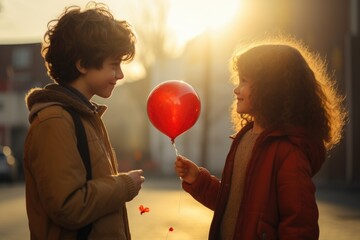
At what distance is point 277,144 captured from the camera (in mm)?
3430

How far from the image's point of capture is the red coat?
10.7 feet

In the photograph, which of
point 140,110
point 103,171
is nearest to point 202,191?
point 103,171

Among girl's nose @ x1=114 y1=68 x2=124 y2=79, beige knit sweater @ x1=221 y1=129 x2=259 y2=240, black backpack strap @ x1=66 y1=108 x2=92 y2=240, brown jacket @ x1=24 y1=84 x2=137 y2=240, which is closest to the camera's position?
brown jacket @ x1=24 y1=84 x2=137 y2=240

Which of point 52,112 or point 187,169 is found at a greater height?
point 52,112

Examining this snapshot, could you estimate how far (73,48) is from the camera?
10.5 feet

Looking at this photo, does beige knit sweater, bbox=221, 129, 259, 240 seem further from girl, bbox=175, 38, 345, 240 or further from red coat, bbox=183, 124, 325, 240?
red coat, bbox=183, 124, 325, 240

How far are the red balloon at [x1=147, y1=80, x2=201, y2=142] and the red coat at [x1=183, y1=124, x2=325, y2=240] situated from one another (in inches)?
30.3

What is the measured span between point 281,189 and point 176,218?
28.5ft

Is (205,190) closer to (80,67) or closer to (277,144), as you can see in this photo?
(277,144)

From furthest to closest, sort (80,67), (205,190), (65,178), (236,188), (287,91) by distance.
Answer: (205,190)
(236,188)
(287,91)
(80,67)
(65,178)

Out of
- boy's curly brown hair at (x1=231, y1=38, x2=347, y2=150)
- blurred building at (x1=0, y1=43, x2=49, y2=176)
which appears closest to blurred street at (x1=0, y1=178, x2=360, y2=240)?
boy's curly brown hair at (x1=231, y1=38, x2=347, y2=150)

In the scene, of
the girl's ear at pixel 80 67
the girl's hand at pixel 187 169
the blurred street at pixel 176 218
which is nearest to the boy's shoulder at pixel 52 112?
the girl's ear at pixel 80 67

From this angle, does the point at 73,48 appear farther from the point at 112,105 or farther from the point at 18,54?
the point at 18,54

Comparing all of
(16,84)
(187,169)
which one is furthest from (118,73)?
(16,84)
